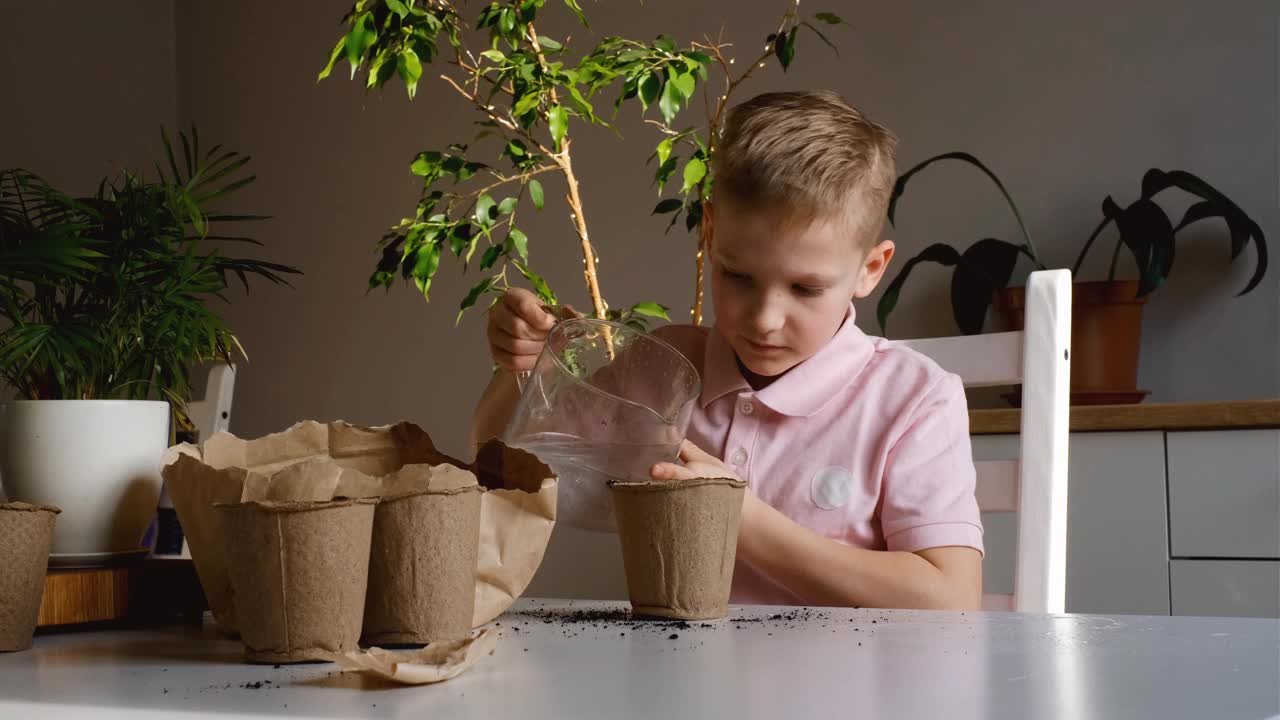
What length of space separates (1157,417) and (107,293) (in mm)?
1450

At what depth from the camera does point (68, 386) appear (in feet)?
2.33

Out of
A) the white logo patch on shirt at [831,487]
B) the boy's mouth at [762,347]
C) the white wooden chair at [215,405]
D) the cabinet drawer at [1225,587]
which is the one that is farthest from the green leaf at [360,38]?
the cabinet drawer at [1225,587]

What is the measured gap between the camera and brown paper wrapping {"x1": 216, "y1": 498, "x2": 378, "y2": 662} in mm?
475

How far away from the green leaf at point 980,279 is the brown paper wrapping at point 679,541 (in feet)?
4.79

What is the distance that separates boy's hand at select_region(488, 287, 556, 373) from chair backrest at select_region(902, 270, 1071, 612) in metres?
0.43

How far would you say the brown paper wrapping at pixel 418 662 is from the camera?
42 cm

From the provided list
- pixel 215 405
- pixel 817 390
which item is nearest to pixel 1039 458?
pixel 817 390

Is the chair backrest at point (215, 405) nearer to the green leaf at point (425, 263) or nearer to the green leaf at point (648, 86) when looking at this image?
the green leaf at point (425, 263)

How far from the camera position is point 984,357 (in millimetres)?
1170

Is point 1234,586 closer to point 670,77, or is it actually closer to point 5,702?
point 670,77

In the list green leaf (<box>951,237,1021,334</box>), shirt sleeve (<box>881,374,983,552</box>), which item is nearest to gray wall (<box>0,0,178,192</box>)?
green leaf (<box>951,237,1021,334</box>)

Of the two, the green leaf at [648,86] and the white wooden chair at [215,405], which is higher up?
the green leaf at [648,86]

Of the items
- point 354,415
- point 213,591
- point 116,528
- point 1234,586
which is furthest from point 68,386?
point 354,415

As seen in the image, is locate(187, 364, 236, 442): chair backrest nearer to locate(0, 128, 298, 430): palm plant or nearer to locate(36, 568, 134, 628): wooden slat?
locate(0, 128, 298, 430): palm plant
